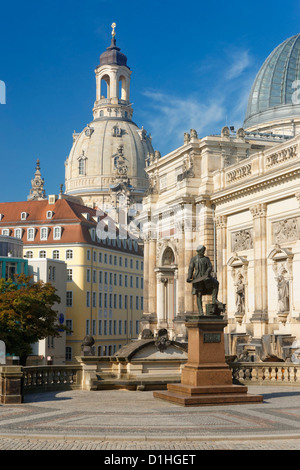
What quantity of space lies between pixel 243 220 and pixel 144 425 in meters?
35.8

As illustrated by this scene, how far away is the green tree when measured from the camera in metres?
64.2

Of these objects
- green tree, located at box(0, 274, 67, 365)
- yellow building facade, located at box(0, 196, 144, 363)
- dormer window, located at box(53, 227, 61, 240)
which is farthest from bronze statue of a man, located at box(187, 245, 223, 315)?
dormer window, located at box(53, 227, 61, 240)

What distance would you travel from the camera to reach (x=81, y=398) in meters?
27.0

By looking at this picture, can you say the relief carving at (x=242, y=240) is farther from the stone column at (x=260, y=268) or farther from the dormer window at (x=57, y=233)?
the dormer window at (x=57, y=233)

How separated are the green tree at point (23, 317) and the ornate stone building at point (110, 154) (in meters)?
73.5

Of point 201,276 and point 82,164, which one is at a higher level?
point 82,164

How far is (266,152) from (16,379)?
99.7ft

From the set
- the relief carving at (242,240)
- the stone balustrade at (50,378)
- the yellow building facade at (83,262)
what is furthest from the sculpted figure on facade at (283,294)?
the yellow building facade at (83,262)

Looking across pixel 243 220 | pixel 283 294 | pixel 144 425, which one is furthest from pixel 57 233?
pixel 144 425

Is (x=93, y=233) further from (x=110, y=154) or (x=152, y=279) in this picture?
(x=110, y=154)

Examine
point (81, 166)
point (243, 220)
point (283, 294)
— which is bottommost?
point (283, 294)

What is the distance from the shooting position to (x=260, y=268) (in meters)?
50.1

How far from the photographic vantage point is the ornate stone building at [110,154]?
149625 mm
